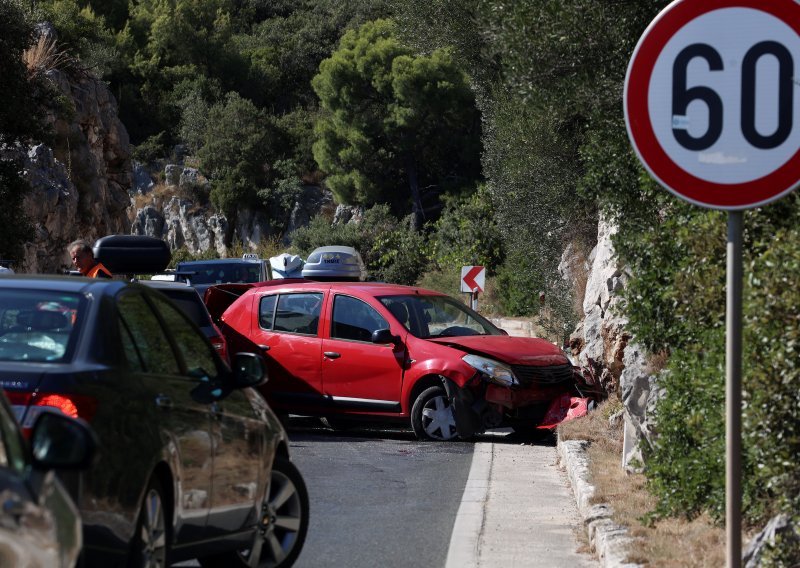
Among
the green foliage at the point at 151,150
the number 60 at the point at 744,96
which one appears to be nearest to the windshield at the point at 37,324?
the number 60 at the point at 744,96

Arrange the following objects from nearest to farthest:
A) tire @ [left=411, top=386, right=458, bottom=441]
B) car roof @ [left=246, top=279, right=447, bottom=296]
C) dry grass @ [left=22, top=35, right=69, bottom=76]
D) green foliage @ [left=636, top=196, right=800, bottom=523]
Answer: green foliage @ [left=636, top=196, right=800, bottom=523] → tire @ [left=411, top=386, right=458, bottom=441] → car roof @ [left=246, top=279, right=447, bottom=296] → dry grass @ [left=22, top=35, right=69, bottom=76]

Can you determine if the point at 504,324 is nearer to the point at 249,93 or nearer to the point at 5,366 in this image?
the point at 5,366

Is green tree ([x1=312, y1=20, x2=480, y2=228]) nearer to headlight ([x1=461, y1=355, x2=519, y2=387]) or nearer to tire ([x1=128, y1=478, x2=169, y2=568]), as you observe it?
headlight ([x1=461, y1=355, x2=519, y2=387])

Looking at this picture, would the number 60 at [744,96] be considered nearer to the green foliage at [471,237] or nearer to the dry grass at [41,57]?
the dry grass at [41,57]

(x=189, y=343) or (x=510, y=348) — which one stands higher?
(x=189, y=343)

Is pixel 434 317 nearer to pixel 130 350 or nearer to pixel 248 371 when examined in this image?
pixel 248 371

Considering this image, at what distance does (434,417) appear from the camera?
44.7 feet

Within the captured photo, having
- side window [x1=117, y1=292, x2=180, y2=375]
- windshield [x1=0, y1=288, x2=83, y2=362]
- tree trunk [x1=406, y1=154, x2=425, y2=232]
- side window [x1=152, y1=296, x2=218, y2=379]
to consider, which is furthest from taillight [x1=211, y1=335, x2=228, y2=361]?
tree trunk [x1=406, y1=154, x2=425, y2=232]

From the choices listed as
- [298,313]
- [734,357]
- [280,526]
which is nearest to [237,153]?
[298,313]

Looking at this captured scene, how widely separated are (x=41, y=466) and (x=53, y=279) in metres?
2.44

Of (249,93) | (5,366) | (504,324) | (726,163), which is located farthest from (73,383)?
(249,93)

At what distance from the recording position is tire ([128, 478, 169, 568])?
4980 millimetres

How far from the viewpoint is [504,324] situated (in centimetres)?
3122

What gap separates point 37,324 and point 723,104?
298 centimetres
